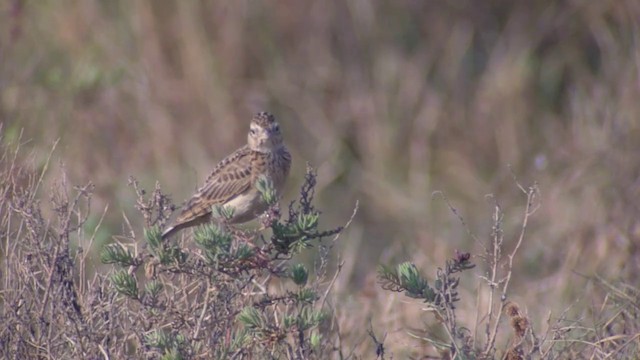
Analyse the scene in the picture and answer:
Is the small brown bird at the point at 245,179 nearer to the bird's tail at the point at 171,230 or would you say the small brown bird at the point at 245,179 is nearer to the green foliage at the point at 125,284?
the bird's tail at the point at 171,230

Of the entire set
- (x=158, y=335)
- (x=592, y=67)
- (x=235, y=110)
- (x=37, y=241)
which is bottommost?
(x=158, y=335)

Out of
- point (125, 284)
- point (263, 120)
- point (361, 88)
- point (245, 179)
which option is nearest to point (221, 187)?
point (245, 179)

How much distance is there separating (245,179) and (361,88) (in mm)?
4913

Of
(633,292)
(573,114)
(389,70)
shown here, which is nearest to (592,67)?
(573,114)

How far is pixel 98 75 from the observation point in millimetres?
9305

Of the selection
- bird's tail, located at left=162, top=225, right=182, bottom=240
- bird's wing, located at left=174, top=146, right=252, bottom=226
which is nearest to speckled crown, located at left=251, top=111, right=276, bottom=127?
bird's wing, located at left=174, top=146, right=252, bottom=226

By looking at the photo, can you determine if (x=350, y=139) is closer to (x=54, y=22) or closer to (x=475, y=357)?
(x=54, y=22)

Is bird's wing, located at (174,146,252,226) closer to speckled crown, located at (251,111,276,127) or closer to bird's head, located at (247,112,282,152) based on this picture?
bird's head, located at (247,112,282,152)

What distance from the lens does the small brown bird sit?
7137mm

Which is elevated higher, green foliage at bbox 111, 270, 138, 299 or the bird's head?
the bird's head

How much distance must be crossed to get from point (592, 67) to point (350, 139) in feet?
7.06

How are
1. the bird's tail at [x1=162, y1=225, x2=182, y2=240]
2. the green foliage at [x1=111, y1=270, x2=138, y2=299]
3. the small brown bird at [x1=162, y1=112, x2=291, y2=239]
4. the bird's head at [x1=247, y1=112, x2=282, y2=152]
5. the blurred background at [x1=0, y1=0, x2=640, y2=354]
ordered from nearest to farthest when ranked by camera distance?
1. the green foliage at [x1=111, y1=270, x2=138, y2=299]
2. the small brown bird at [x1=162, y1=112, x2=291, y2=239]
3. the bird's tail at [x1=162, y1=225, x2=182, y2=240]
4. the bird's head at [x1=247, y1=112, x2=282, y2=152]
5. the blurred background at [x1=0, y1=0, x2=640, y2=354]

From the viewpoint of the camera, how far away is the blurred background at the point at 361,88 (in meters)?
11.3

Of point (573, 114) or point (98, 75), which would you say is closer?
point (98, 75)
